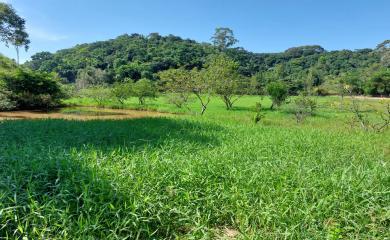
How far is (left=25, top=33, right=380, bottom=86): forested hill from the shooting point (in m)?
57.6

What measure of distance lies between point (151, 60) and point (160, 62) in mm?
3869

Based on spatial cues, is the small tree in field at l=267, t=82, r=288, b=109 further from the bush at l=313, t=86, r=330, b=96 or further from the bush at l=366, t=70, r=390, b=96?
the bush at l=366, t=70, r=390, b=96

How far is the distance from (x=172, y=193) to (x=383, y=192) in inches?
103

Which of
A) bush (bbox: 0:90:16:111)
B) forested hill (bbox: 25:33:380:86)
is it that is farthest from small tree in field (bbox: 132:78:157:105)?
forested hill (bbox: 25:33:380:86)

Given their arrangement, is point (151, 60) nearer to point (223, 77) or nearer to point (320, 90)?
point (320, 90)

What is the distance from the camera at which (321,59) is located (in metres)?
74.9

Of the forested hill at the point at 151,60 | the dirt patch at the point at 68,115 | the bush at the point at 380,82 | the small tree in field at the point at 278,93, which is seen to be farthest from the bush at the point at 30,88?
the bush at the point at 380,82

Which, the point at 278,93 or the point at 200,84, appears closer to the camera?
the point at 200,84

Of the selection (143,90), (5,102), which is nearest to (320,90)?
(143,90)

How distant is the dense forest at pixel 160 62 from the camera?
55287mm

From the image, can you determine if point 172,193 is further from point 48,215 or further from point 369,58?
point 369,58

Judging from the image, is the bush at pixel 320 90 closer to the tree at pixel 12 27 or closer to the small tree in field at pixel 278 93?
the small tree in field at pixel 278 93

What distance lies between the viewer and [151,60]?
202 feet

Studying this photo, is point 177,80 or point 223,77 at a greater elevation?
point 223,77
